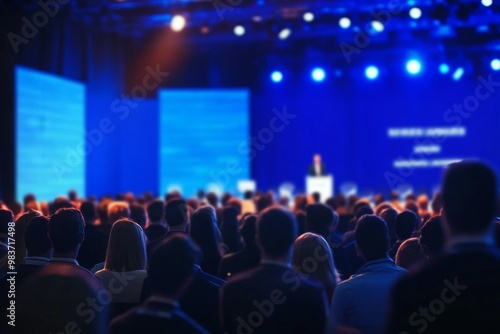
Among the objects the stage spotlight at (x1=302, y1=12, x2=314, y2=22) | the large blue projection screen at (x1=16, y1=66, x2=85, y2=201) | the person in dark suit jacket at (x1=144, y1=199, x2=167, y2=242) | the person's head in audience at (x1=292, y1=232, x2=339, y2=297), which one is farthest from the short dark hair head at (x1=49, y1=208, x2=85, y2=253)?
the stage spotlight at (x1=302, y1=12, x2=314, y2=22)

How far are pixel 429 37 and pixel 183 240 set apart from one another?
583 inches

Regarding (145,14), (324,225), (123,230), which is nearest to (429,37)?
(145,14)

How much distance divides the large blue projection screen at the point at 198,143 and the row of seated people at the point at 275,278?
11.7 meters

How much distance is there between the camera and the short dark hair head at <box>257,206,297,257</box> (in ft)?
8.55

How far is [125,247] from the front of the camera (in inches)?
151

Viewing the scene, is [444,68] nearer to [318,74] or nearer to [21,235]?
[318,74]

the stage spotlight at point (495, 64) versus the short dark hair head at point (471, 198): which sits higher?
the stage spotlight at point (495, 64)

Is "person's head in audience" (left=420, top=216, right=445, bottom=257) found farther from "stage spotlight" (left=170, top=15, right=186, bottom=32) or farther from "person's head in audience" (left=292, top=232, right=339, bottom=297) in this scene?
"stage spotlight" (left=170, top=15, right=186, bottom=32)

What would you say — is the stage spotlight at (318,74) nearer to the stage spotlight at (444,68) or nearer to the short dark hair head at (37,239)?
the stage spotlight at (444,68)

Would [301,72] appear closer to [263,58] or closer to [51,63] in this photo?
[263,58]


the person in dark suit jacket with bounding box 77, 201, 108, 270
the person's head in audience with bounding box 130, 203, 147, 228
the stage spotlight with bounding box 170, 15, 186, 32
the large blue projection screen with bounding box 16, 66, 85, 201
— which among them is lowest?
the person in dark suit jacket with bounding box 77, 201, 108, 270

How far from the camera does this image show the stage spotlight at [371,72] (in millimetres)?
16469

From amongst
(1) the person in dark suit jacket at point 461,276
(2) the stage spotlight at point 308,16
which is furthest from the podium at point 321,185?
(1) the person in dark suit jacket at point 461,276

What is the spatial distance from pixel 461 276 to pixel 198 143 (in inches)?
584
